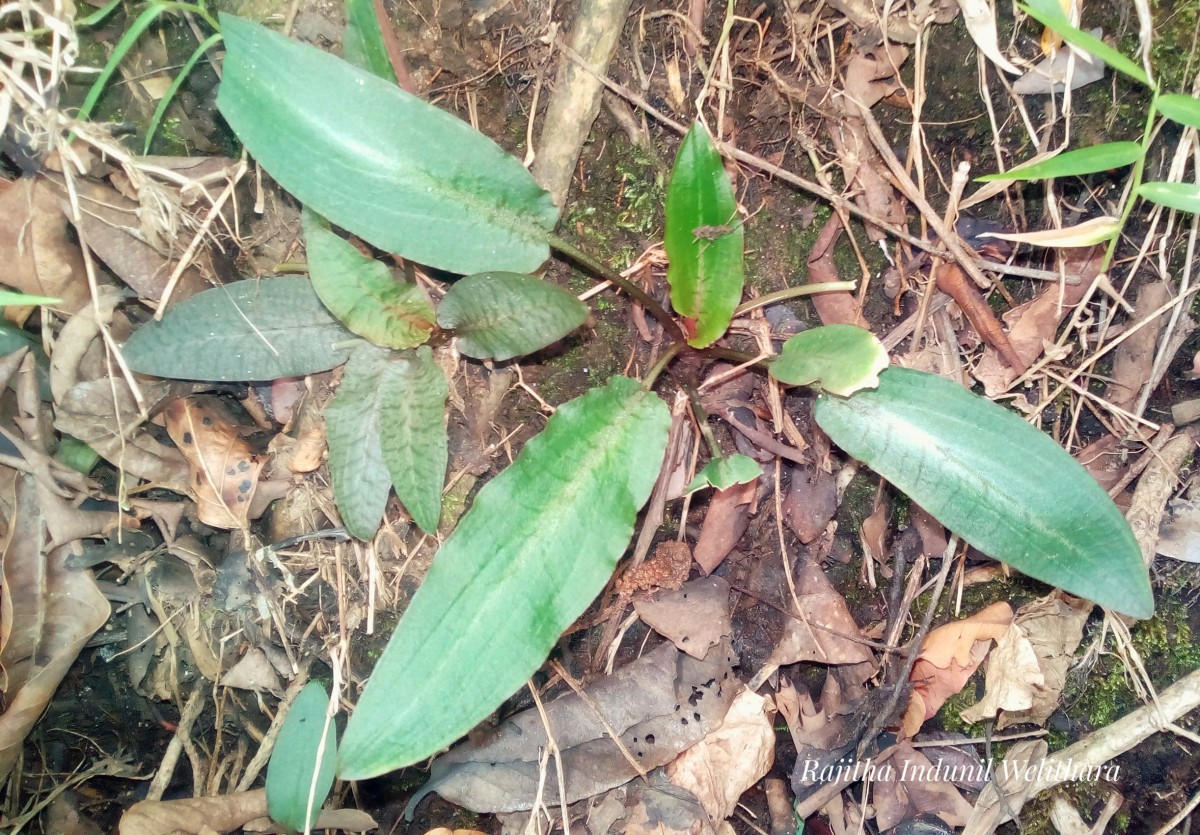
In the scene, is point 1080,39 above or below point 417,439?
above

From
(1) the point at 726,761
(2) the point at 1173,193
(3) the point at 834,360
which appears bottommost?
(1) the point at 726,761

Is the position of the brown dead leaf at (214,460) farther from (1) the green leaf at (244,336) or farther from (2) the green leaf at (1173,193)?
(2) the green leaf at (1173,193)

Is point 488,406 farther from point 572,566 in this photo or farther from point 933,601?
point 933,601

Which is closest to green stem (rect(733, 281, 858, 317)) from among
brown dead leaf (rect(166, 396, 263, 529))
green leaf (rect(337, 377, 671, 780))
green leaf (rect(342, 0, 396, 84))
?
green leaf (rect(337, 377, 671, 780))

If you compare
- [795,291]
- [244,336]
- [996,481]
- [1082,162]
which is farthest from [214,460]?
[1082,162]

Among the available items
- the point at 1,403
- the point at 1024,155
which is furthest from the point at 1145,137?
the point at 1,403

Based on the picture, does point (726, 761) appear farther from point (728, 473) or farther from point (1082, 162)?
point (1082, 162)

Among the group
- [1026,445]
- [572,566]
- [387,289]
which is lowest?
[572,566]
